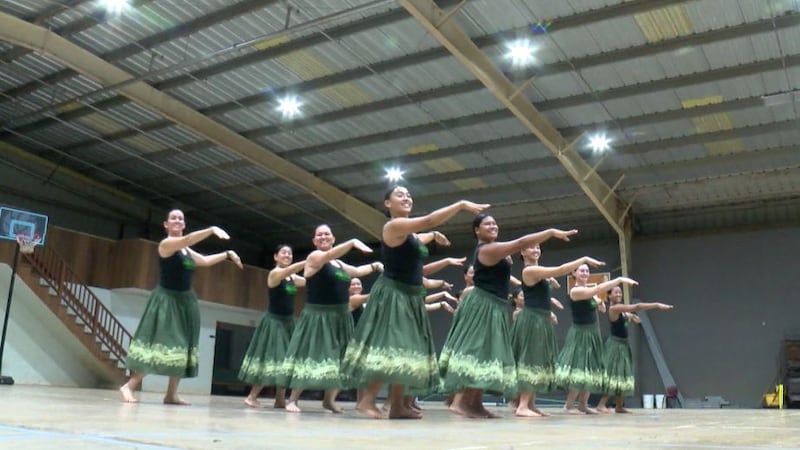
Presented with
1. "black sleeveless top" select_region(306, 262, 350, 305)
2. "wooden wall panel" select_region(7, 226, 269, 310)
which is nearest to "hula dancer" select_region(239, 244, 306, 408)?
"black sleeveless top" select_region(306, 262, 350, 305)

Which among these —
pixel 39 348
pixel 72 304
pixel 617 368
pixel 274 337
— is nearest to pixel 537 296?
pixel 617 368

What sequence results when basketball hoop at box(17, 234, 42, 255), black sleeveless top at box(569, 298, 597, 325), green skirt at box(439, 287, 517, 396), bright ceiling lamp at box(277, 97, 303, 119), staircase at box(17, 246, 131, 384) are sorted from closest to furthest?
1. green skirt at box(439, 287, 517, 396)
2. black sleeveless top at box(569, 298, 597, 325)
3. basketball hoop at box(17, 234, 42, 255)
4. bright ceiling lamp at box(277, 97, 303, 119)
5. staircase at box(17, 246, 131, 384)

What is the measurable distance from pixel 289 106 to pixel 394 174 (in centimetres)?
330

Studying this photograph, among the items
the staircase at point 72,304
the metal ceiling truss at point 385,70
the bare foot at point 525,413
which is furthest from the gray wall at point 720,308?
the bare foot at point 525,413

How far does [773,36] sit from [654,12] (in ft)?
5.95

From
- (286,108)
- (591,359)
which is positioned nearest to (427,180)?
(286,108)

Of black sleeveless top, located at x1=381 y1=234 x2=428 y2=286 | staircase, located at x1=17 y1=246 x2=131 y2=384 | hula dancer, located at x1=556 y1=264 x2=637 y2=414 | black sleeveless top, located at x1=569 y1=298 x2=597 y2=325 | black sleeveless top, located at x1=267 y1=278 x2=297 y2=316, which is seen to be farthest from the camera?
staircase, located at x1=17 y1=246 x2=131 y2=384

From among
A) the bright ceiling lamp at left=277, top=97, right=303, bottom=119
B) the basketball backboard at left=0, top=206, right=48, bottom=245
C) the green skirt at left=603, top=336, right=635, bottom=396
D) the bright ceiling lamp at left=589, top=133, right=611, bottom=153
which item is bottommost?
the green skirt at left=603, top=336, right=635, bottom=396

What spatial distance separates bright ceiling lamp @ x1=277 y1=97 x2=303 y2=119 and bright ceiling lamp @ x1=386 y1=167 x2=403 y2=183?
9.25 feet

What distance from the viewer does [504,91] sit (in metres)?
10.8

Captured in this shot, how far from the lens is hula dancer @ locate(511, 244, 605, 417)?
5402 millimetres

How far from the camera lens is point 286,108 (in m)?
12.5

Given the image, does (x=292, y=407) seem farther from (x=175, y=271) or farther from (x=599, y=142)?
(x=599, y=142)

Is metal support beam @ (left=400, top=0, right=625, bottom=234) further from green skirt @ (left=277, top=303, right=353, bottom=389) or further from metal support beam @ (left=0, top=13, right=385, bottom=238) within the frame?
metal support beam @ (left=0, top=13, right=385, bottom=238)
